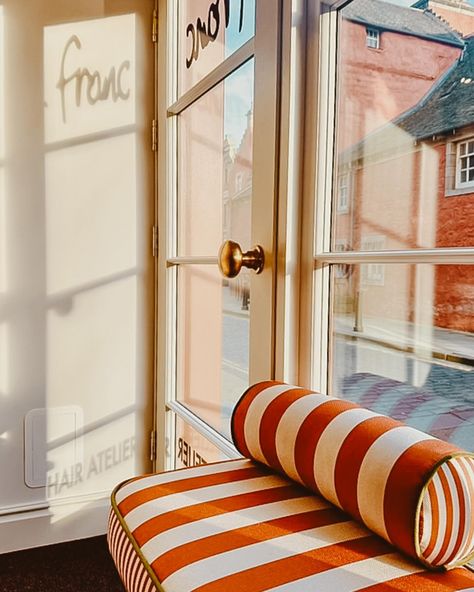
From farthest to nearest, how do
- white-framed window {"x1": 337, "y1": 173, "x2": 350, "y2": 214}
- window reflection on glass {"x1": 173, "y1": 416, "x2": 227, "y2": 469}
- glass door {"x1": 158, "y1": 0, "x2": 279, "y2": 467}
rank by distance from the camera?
window reflection on glass {"x1": 173, "y1": 416, "x2": 227, "y2": 469}
glass door {"x1": 158, "y1": 0, "x2": 279, "y2": 467}
white-framed window {"x1": 337, "y1": 173, "x2": 350, "y2": 214}

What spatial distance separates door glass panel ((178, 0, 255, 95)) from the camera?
1496 mm

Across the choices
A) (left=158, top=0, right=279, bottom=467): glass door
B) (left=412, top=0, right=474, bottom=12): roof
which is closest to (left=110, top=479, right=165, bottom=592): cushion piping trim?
(left=158, top=0, right=279, bottom=467): glass door

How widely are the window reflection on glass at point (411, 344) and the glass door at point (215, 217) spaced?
208 mm

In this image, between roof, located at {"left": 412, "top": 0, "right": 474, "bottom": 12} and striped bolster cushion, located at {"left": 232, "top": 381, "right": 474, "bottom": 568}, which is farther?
roof, located at {"left": 412, "top": 0, "right": 474, "bottom": 12}

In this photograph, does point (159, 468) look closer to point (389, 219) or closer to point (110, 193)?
point (110, 193)

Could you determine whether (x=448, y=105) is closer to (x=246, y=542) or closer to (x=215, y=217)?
(x=246, y=542)

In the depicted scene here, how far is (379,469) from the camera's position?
0.74 meters

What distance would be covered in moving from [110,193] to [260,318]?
0.98m

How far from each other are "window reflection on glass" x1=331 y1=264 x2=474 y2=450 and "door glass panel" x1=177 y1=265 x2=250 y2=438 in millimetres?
393

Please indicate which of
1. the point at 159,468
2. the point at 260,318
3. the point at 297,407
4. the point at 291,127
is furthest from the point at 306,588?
the point at 159,468

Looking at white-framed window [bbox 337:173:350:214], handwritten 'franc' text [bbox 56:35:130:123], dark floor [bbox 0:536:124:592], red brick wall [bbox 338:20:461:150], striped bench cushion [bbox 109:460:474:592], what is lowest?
dark floor [bbox 0:536:124:592]

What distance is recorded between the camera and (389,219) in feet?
3.36

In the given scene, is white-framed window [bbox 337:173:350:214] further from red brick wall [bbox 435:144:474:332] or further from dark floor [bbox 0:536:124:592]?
dark floor [bbox 0:536:124:592]

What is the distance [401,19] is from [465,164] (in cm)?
32
